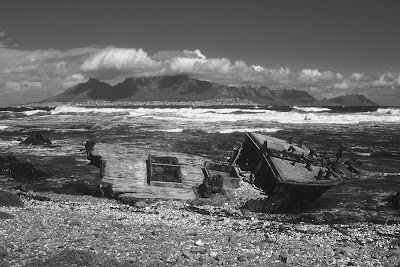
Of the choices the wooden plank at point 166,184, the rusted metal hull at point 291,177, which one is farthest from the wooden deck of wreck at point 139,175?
the rusted metal hull at point 291,177

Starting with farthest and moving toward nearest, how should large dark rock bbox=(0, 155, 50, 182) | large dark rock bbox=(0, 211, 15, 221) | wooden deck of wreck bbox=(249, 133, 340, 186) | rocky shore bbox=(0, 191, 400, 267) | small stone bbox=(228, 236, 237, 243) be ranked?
large dark rock bbox=(0, 155, 50, 182) < wooden deck of wreck bbox=(249, 133, 340, 186) < large dark rock bbox=(0, 211, 15, 221) < small stone bbox=(228, 236, 237, 243) < rocky shore bbox=(0, 191, 400, 267)

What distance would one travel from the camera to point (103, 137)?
133 feet

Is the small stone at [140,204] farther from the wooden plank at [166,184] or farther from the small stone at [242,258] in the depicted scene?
the small stone at [242,258]

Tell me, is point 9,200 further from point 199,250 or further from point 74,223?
point 199,250

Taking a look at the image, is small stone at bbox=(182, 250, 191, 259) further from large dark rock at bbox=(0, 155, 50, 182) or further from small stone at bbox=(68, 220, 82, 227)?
large dark rock at bbox=(0, 155, 50, 182)

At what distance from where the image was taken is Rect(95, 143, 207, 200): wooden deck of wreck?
15.2m

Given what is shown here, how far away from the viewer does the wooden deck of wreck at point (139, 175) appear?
15234mm

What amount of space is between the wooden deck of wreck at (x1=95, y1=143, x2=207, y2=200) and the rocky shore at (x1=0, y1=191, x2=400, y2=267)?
1667 millimetres

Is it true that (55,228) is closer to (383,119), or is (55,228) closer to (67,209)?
(67,209)

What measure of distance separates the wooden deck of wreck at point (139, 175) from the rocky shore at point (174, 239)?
1.67 meters

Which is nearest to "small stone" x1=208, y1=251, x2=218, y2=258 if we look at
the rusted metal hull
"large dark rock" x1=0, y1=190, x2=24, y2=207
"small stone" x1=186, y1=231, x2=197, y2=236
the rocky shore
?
the rocky shore

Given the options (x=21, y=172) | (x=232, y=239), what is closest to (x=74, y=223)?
(x=232, y=239)

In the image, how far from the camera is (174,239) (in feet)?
31.4

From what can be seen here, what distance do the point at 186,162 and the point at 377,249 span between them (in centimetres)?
1023
